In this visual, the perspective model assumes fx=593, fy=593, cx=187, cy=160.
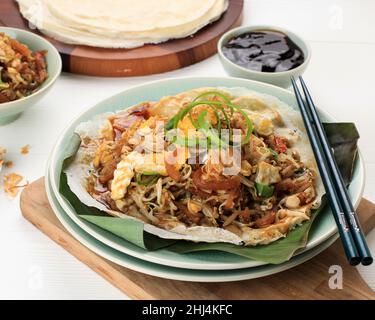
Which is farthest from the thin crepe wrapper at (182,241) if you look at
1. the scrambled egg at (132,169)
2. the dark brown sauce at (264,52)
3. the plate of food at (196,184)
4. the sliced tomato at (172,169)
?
the dark brown sauce at (264,52)

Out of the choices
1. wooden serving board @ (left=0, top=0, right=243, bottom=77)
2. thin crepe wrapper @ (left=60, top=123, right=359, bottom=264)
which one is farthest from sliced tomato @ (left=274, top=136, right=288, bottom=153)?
wooden serving board @ (left=0, top=0, right=243, bottom=77)

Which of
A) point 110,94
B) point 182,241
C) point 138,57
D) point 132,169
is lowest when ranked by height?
point 110,94

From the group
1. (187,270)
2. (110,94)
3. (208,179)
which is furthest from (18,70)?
(187,270)

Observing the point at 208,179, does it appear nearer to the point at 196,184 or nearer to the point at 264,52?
the point at 196,184

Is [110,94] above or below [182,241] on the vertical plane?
below

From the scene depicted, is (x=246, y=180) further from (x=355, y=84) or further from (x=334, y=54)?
(x=334, y=54)

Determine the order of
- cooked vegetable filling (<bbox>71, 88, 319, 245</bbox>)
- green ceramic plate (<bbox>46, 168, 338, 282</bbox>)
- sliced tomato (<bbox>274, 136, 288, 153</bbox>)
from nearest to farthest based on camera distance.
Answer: green ceramic plate (<bbox>46, 168, 338, 282</bbox>) → cooked vegetable filling (<bbox>71, 88, 319, 245</bbox>) → sliced tomato (<bbox>274, 136, 288, 153</bbox>)

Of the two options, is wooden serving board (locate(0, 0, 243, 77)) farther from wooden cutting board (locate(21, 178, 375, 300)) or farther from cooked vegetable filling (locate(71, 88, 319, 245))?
wooden cutting board (locate(21, 178, 375, 300))
